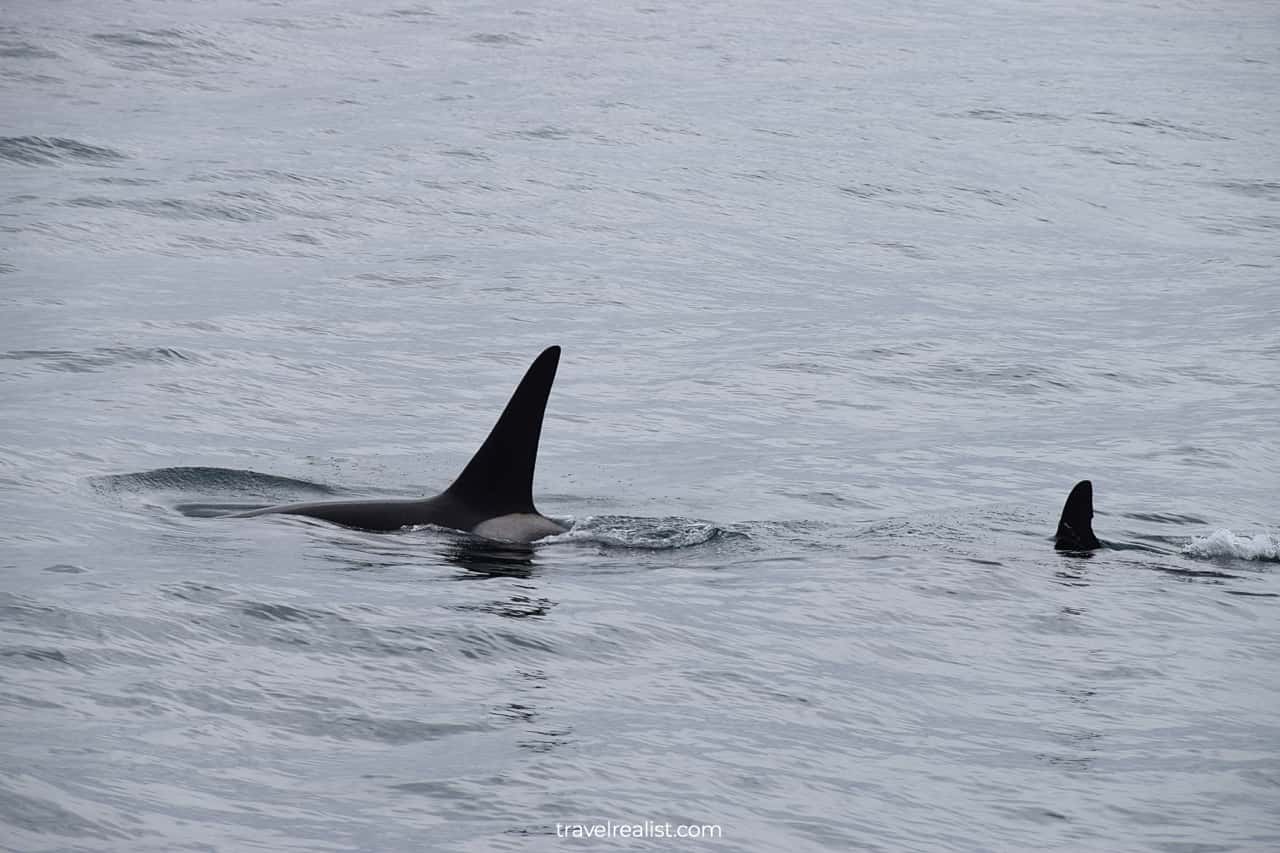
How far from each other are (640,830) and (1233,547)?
6.90 metres

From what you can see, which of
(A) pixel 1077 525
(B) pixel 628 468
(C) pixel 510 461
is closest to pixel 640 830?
(C) pixel 510 461

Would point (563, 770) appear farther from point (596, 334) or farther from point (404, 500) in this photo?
point (596, 334)

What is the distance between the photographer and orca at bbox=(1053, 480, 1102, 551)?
37.0 ft

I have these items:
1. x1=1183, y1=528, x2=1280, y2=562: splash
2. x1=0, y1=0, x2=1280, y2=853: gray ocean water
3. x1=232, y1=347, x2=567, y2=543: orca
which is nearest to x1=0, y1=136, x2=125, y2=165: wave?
x1=0, y1=0, x2=1280, y2=853: gray ocean water

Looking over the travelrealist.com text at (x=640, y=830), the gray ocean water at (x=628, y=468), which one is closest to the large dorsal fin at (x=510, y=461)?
the gray ocean water at (x=628, y=468)

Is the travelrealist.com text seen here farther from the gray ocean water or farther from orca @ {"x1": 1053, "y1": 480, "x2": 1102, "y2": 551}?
orca @ {"x1": 1053, "y1": 480, "x2": 1102, "y2": 551}

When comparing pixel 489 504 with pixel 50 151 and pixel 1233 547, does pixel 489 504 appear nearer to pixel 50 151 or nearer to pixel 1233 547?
pixel 1233 547

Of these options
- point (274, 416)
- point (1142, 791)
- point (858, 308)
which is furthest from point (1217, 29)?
point (1142, 791)

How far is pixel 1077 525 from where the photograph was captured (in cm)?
1152

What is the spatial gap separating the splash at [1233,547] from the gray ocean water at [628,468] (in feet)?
0.15

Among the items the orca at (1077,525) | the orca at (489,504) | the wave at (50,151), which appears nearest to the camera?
the orca at (489,504)

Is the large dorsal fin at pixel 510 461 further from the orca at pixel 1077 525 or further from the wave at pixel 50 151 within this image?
the wave at pixel 50 151

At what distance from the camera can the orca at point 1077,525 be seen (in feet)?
37.0

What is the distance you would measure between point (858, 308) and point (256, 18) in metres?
30.0
